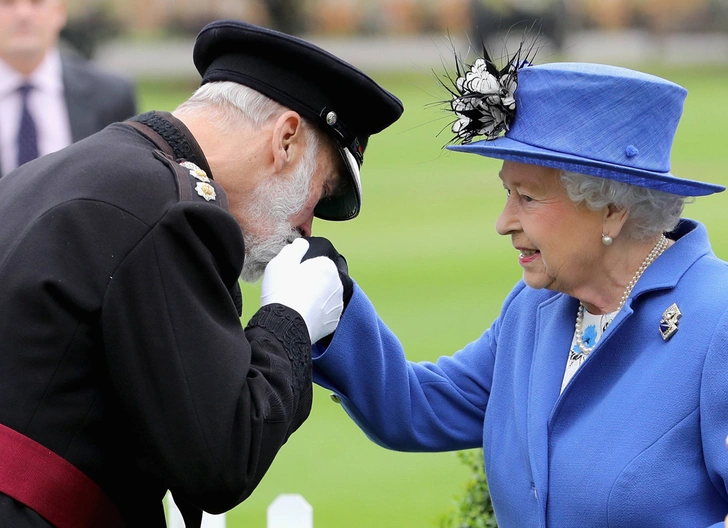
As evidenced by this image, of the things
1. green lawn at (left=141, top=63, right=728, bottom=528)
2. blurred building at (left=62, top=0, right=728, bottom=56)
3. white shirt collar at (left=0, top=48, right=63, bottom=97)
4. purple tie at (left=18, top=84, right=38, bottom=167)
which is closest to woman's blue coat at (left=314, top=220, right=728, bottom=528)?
green lawn at (left=141, top=63, right=728, bottom=528)

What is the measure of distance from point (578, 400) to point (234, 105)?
1.15 meters

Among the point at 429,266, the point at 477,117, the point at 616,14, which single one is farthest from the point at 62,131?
the point at 616,14

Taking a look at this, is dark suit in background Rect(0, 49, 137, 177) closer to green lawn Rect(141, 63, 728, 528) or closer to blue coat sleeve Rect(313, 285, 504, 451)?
green lawn Rect(141, 63, 728, 528)

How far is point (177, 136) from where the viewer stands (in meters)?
2.81

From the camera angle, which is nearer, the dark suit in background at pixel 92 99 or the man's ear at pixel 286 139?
the man's ear at pixel 286 139

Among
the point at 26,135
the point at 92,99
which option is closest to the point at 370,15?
the point at 92,99

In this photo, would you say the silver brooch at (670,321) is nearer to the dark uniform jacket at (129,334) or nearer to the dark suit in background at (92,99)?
the dark uniform jacket at (129,334)

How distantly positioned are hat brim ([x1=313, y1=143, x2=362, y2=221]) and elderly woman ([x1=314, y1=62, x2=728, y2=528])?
26 cm

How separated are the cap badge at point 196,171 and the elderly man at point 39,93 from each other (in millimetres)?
4396

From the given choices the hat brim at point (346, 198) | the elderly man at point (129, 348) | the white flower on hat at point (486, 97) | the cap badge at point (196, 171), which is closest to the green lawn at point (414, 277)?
the white flower on hat at point (486, 97)

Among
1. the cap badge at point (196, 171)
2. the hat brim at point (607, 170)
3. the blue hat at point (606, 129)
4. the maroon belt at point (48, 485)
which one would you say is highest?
the blue hat at point (606, 129)

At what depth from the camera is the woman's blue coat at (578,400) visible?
2.73 metres

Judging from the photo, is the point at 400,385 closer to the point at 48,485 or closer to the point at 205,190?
the point at 205,190

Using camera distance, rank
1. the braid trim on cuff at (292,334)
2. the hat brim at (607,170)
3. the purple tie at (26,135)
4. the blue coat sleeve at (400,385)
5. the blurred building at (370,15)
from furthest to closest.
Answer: the blurred building at (370,15) < the purple tie at (26,135) < the blue coat sleeve at (400,385) < the hat brim at (607,170) < the braid trim on cuff at (292,334)
